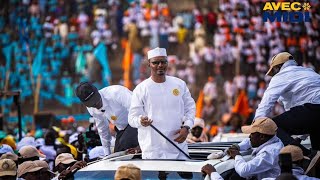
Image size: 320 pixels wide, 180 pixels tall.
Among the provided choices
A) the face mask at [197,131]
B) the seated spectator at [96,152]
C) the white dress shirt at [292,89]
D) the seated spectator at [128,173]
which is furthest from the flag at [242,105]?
the seated spectator at [128,173]

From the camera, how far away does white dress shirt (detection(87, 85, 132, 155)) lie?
1132 cm

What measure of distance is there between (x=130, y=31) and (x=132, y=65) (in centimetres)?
127

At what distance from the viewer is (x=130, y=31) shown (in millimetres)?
30906

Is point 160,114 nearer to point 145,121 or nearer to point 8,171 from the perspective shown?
point 145,121

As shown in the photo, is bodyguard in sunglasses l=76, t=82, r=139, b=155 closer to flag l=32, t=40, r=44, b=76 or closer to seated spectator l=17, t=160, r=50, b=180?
seated spectator l=17, t=160, r=50, b=180

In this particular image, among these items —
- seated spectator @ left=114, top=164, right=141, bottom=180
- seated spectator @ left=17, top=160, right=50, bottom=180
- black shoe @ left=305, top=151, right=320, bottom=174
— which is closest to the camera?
seated spectator @ left=114, top=164, right=141, bottom=180

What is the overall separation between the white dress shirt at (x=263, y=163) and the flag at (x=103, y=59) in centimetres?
2003

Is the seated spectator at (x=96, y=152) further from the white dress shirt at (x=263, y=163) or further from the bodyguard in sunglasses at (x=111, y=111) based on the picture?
the white dress shirt at (x=263, y=163)

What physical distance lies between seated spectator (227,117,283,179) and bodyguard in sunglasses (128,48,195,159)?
2.49 ft

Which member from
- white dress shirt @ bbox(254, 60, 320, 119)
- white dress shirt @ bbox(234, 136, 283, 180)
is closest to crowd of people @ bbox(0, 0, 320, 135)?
white dress shirt @ bbox(254, 60, 320, 119)

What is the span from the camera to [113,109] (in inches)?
446

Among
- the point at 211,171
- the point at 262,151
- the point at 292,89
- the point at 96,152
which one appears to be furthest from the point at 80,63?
the point at 211,171

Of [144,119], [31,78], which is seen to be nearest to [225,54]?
[31,78]

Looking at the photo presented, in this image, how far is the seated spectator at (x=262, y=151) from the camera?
8695 mm
